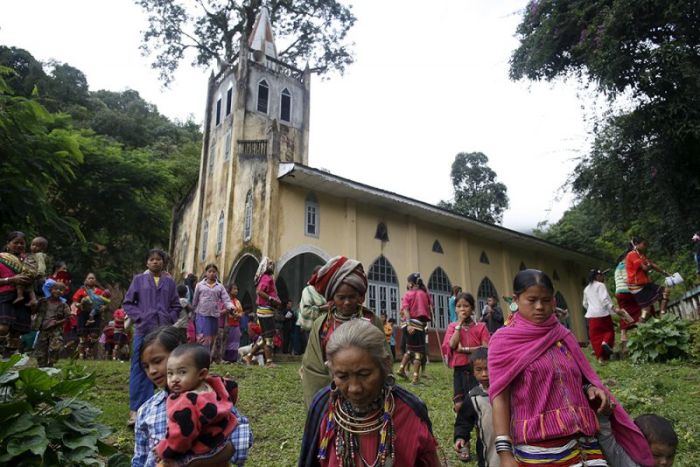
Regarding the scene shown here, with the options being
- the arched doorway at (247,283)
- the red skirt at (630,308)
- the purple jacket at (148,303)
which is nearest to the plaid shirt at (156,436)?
the purple jacket at (148,303)

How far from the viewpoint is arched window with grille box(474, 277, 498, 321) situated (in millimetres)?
22469

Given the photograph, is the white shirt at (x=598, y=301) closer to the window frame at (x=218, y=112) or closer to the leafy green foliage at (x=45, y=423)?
the leafy green foliage at (x=45, y=423)

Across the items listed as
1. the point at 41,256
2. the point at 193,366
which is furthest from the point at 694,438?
the point at 41,256

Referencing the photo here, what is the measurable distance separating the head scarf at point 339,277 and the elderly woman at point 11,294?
4.66 metres

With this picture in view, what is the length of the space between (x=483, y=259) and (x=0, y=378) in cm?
2142

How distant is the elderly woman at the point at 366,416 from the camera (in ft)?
6.89

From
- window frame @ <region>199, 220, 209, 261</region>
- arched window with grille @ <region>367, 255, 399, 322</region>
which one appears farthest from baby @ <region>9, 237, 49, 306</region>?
window frame @ <region>199, 220, 209, 261</region>

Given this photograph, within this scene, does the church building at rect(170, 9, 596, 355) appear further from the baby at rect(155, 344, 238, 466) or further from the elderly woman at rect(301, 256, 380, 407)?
the baby at rect(155, 344, 238, 466)

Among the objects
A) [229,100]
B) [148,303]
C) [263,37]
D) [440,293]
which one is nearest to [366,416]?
[148,303]

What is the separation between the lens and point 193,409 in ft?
7.97

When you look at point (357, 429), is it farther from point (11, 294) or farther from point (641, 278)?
point (641, 278)

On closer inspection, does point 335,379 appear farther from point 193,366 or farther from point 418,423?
point 193,366

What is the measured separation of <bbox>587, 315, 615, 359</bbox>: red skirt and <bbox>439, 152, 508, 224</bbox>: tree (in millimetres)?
26916

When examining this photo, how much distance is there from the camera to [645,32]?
13.1 meters
